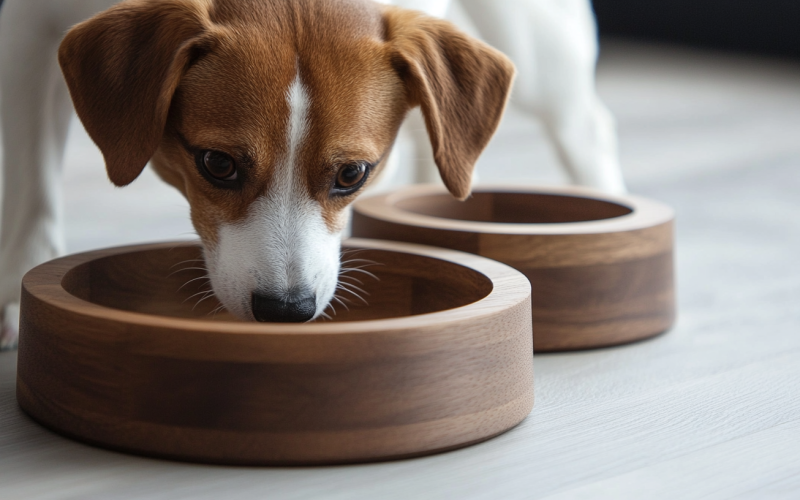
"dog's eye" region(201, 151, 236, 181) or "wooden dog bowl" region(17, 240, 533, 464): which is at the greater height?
"dog's eye" region(201, 151, 236, 181)

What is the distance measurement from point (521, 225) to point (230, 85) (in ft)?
2.52

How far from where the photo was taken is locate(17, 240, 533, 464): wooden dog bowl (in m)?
1.37

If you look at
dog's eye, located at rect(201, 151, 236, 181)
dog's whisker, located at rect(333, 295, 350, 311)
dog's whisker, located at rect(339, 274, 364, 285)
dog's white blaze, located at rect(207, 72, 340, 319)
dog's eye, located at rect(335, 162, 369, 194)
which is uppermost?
dog's eye, located at rect(201, 151, 236, 181)

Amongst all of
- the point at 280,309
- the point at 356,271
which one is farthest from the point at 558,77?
the point at 280,309

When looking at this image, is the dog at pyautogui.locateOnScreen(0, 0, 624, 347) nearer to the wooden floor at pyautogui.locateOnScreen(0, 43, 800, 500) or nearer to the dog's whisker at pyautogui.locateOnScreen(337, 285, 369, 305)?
the dog's whisker at pyautogui.locateOnScreen(337, 285, 369, 305)

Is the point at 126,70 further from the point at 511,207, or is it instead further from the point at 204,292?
the point at 511,207

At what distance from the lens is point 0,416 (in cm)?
162

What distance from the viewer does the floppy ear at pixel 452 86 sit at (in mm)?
1947

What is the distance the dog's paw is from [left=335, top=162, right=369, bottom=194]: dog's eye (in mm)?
736

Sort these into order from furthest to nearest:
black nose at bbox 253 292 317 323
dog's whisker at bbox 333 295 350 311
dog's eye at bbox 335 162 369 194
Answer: dog's whisker at bbox 333 295 350 311 < dog's eye at bbox 335 162 369 194 < black nose at bbox 253 292 317 323

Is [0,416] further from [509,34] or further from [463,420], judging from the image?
[509,34]

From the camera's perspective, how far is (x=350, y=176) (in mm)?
1854

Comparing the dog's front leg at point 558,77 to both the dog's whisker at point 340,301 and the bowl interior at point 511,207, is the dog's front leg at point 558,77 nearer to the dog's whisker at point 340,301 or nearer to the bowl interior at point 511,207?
the bowl interior at point 511,207

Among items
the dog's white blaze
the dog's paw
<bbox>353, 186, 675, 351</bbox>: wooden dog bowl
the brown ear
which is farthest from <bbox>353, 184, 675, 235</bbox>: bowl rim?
the dog's paw
